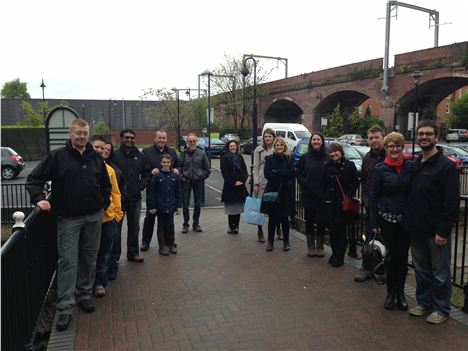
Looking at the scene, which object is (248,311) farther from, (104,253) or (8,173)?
(8,173)

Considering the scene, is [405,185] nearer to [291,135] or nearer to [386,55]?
[291,135]

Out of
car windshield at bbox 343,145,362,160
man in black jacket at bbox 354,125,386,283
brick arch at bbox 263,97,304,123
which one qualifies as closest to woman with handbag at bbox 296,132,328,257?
man in black jacket at bbox 354,125,386,283

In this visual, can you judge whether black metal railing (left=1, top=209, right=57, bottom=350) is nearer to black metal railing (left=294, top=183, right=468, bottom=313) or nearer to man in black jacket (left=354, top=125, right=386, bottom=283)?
man in black jacket (left=354, top=125, right=386, bottom=283)

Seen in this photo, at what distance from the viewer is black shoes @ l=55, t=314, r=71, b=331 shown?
13.2 feet

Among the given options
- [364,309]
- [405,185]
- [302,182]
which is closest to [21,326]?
[364,309]

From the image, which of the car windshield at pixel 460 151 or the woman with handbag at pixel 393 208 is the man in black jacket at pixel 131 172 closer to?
the woman with handbag at pixel 393 208

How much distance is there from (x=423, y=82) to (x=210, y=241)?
30.0m

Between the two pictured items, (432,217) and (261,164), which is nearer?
(432,217)

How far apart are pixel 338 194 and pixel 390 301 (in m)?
1.75

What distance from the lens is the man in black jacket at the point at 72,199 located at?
13.2 feet

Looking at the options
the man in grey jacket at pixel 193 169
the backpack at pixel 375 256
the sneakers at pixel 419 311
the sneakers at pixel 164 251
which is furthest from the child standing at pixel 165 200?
the sneakers at pixel 419 311

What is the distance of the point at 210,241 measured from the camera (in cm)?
736

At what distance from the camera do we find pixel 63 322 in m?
4.04

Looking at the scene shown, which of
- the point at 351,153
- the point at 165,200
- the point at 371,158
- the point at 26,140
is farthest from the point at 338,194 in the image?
the point at 26,140
